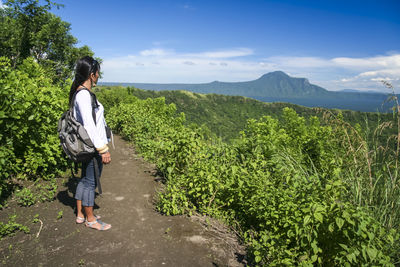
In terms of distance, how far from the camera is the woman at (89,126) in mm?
2586

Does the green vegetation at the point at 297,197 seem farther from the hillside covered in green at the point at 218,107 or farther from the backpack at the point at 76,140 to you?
the hillside covered in green at the point at 218,107

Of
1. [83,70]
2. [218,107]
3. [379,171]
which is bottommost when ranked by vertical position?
[218,107]

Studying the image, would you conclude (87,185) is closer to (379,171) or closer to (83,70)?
(83,70)

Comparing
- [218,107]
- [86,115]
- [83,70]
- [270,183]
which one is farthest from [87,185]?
[218,107]

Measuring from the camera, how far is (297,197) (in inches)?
94.3

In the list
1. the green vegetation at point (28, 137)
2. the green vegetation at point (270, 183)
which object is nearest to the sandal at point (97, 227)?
the green vegetation at point (270, 183)

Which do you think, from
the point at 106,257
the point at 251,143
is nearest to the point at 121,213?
the point at 106,257

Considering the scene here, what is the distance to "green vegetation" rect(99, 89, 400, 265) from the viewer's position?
6.25 ft

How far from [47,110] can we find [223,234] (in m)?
3.31

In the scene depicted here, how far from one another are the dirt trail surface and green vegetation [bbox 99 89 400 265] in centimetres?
28

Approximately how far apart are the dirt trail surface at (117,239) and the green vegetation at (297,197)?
28cm

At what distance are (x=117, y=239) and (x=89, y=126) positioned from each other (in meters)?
1.39

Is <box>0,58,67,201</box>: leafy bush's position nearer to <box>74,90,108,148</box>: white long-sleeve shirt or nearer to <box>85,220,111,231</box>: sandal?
<box>74,90,108,148</box>: white long-sleeve shirt

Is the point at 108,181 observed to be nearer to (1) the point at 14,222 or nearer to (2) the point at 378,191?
(1) the point at 14,222
